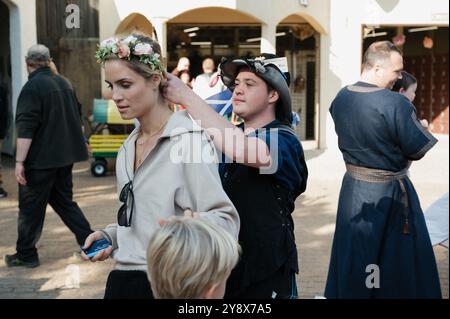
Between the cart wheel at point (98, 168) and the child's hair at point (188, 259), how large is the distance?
327 inches

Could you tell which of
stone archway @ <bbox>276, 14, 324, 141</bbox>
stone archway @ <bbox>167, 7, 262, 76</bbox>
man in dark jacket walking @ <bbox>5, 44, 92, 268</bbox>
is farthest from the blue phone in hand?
stone archway @ <bbox>276, 14, 324, 141</bbox>

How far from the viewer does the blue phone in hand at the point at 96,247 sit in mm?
2285

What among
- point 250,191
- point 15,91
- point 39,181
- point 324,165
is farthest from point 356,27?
point 250,191

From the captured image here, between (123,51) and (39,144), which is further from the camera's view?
(39,144)

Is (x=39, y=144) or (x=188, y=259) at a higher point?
(x=188, y=259)

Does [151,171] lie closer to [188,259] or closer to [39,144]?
[188,259]

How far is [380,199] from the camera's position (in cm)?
371

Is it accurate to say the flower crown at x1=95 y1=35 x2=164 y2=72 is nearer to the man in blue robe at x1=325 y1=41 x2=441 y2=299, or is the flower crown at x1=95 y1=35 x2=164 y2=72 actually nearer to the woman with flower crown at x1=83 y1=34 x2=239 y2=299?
the woman with flower crown at x1=83 y1=34 x2=239 y2=299

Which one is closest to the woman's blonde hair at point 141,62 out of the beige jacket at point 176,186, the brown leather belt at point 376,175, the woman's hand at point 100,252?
the beige jacket at point 176,186

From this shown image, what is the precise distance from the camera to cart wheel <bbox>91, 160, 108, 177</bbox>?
9781 millimetres

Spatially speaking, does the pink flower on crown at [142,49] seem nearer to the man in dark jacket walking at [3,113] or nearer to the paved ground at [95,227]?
the paved ground at [95,227]

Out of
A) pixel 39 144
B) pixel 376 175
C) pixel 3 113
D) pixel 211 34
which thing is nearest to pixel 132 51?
pixel 376 175

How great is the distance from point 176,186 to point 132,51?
495 mm

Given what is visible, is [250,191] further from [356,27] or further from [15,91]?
[356,27]
